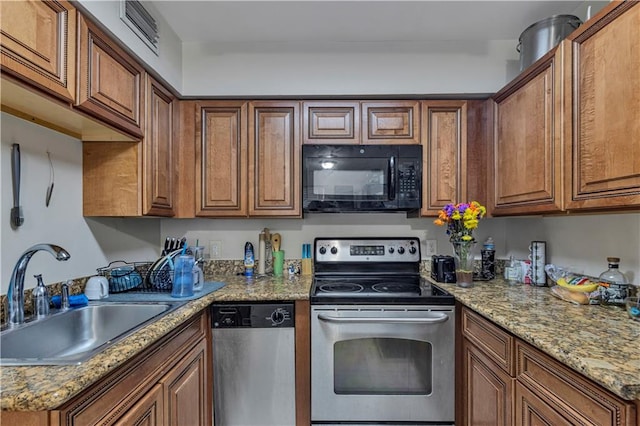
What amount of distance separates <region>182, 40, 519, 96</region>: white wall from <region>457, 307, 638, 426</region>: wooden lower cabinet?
4.46 feet

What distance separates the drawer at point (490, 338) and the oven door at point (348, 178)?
785 millimetres

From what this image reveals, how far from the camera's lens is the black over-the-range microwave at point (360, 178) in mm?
2086

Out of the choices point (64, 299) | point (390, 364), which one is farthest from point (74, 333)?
point (390, 364)

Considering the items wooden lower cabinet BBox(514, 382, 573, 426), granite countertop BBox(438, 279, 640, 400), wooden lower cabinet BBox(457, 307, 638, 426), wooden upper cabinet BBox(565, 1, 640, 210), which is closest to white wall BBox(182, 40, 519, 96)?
wooden upper cabinet BBox(565, 1, 640, 210)

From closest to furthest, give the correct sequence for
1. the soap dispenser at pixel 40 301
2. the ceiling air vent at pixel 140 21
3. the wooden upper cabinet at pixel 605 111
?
the wooden upper cabinet at pixel 605 111, the soap dispenser at pixel 40 301, the ceiling air vent at pixel 140 21

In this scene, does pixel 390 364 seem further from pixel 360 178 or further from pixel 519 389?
pixel 360 178

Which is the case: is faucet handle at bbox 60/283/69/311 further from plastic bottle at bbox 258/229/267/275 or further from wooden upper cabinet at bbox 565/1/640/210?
wooden upper cabinet at bbox 565/1/640/210

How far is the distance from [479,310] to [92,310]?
66.2 inches

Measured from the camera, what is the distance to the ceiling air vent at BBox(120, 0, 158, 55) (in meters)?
1.50

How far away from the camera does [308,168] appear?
2.09 meters

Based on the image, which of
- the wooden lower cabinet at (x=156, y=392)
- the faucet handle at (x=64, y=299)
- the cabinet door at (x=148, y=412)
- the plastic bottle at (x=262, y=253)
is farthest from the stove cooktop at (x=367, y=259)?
the faucet handle at (x=64, y=299)

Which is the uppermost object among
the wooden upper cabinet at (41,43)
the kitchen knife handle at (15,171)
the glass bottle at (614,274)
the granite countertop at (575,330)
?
the wooden upper cabinet at (41,43)

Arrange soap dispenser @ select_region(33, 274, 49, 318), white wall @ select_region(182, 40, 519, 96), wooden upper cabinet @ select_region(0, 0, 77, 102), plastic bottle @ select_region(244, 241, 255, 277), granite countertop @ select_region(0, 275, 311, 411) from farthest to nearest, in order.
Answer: plastic bottle @ select_region(244, 241, 255, 277) → white wall @ select_region(182, 40, 519, 96) → soap dispenser @ select_region(33, 274, 49, 318) → wooden upper cabinet @ select_region(0, 0, 77, 102) → granite countertop @ select_region(0, 275, 311, 411)

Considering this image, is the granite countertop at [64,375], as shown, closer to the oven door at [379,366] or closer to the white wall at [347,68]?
the oven door at [379,366]
